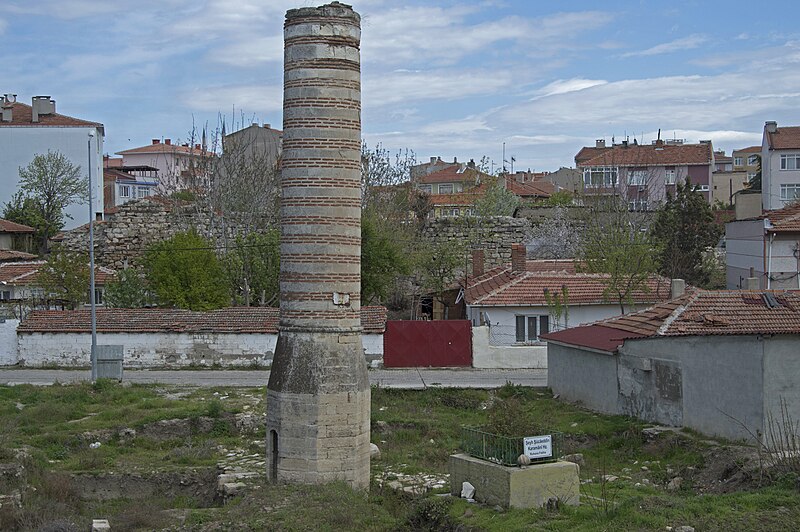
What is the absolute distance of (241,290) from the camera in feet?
123

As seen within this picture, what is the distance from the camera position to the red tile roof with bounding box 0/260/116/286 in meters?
36.6

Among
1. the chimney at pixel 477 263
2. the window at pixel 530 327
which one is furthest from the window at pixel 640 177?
the window at pixel 530 327

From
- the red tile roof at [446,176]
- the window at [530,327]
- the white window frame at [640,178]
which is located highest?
the red tile roof at [446,176]

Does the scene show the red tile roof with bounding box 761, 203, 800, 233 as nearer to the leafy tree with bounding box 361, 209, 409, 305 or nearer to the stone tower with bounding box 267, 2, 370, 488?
the leafy tree with bounding box 361, 209, 409, 305

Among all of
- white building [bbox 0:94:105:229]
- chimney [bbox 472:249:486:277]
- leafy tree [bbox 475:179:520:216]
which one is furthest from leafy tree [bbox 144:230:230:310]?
white building [bbox 0:94:105:229]

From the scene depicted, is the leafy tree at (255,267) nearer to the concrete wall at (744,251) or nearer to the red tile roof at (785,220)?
the concrete wall at (744,251)

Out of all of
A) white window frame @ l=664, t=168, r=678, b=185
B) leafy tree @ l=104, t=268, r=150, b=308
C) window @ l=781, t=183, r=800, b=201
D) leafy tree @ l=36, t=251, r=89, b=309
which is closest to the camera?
leafy tree @ l=36, t=251, r=89, b=309

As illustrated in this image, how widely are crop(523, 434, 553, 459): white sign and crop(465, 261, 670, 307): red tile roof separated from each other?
17.0m

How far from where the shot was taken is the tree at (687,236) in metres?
42.7

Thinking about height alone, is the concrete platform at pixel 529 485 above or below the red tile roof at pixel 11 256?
below

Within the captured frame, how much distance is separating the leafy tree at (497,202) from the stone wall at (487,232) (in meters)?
1.56

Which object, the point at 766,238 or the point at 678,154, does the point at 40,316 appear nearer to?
the point at 766,238

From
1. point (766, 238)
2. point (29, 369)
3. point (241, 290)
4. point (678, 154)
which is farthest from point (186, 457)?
point (678, 154)

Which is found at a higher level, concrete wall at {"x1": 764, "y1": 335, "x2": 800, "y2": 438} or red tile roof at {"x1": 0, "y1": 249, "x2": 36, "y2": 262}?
red tile roof at {"x1": 0, "y1": 249, "x2": 36, "y2": 262}
